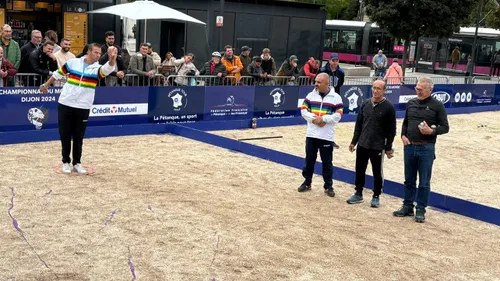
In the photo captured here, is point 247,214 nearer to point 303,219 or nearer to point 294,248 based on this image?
point 303,219

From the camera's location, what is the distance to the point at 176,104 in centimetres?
1477

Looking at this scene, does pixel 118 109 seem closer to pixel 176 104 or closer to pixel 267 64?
pixel 176 104

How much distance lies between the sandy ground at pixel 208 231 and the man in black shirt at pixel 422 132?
21.9 inches

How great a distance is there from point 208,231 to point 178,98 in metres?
7.68

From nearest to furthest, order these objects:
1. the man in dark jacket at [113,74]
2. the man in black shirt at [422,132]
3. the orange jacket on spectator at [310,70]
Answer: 1. the man in black shirt at [422,132]
2. the man in dark jacket at [113,74]
3. the orange jacket on spectator at [310,70]

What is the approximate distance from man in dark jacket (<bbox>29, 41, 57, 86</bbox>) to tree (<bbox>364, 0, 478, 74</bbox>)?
2085cm

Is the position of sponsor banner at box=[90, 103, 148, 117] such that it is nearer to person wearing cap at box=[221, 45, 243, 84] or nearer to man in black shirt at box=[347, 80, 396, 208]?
person wearing cap at box=[221, 45, 243, 84]

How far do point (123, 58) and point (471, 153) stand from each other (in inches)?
312

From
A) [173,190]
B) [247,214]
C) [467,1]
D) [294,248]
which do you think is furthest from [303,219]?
[467,1]

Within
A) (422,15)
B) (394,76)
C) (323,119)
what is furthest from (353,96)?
(422,15)

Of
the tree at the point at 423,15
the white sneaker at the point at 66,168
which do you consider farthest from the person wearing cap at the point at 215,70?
the tree at the point at 423,15

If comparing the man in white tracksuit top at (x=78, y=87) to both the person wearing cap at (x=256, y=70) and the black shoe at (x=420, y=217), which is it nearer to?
the black shoe at (x=420, y=217)

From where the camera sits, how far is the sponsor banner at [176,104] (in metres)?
14.4

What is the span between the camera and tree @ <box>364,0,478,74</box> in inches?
1182
